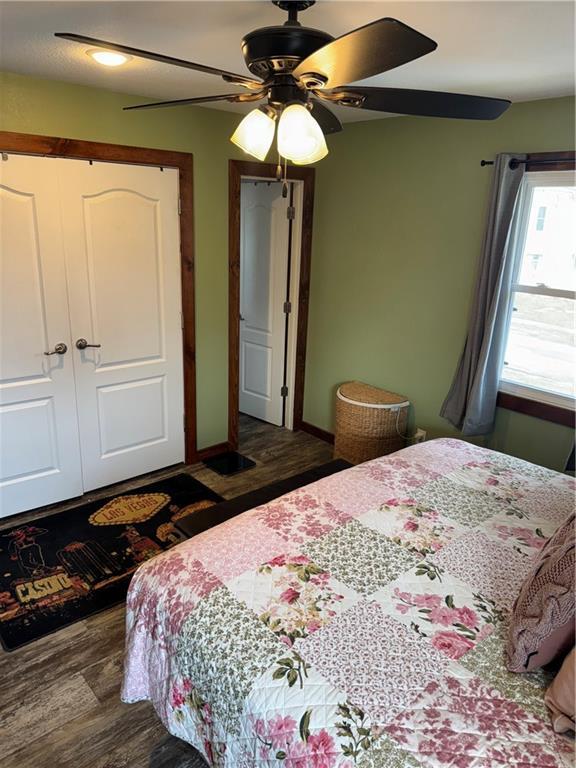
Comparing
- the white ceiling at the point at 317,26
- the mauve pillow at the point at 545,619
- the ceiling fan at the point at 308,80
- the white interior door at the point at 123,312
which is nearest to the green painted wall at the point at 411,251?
the white ceiling at the point at 317,26

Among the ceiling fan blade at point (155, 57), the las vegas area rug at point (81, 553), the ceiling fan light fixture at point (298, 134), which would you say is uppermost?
the ceiling fan blade at point (155, 57)

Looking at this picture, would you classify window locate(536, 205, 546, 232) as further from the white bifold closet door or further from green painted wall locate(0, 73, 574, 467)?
the white bifold closet door

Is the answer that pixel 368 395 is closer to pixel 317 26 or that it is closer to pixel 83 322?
pixel 83 322

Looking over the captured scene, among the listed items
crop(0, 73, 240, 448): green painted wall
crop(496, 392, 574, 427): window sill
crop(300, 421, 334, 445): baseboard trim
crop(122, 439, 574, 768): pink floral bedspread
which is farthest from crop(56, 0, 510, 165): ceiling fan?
crop(300, 421, 334, 445): baseboard trim

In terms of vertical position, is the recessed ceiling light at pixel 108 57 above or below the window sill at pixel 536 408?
above

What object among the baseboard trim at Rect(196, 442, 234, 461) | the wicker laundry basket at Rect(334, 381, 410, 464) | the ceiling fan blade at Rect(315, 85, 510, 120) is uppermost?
the ceiling fan blade at Rect(315, 85, 510, 120)

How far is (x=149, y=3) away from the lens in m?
1.60

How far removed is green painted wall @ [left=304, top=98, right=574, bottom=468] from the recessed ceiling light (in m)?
1.84

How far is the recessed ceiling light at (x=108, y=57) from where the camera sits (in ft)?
7.00

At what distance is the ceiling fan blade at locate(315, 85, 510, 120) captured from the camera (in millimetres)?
1484

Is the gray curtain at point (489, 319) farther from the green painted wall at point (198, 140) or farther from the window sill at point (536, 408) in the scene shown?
the green painted wall at point (198, 140)

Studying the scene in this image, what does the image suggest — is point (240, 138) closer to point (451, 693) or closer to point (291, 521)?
point (291, 521)

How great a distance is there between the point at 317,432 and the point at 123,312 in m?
1.95

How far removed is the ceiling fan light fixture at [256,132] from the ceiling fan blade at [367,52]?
255 millimetres
